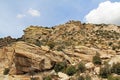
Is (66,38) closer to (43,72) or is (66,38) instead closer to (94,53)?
(94,53)

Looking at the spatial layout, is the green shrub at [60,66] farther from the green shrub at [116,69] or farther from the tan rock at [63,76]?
the green shrub at [116,69]

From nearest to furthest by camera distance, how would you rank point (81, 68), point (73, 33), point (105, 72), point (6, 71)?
1. point (105, 72)
2. point (81, 68)
3. point (6, 71)
4. point (73, 33)

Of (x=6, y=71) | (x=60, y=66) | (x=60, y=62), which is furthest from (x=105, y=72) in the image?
(x=6, y=71)

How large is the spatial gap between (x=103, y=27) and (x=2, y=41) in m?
45.7

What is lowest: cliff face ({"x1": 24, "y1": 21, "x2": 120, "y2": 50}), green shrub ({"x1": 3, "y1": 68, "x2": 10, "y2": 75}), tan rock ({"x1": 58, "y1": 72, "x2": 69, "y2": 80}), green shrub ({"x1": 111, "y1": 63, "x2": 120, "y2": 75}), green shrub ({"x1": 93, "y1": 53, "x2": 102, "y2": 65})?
tan rock ({"x1": 58, "y1": 72, "x2": 69, "y2": 80})

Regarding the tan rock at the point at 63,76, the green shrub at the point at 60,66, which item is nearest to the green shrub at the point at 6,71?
the green shrub at the point at 60,66

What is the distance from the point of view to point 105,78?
83312 millimetres

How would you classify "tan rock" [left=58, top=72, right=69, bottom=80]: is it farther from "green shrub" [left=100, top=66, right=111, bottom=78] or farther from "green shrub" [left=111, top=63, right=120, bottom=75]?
"green shrub" [left=111, top=63, right=120, bottom=75]

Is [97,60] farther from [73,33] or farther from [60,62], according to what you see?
[73,33]

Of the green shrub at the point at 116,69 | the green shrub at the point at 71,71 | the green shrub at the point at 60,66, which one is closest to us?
the green shrub at the point at 116,69

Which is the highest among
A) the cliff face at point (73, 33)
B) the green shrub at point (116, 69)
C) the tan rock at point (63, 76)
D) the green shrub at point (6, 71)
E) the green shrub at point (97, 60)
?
the cliff face at point (73, 33)

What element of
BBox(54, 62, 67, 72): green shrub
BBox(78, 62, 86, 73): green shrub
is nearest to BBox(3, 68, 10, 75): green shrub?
BBox(54, 62, 67, 72): green shrub

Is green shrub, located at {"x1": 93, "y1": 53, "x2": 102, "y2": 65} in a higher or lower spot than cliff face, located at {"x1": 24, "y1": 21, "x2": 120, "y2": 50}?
lower

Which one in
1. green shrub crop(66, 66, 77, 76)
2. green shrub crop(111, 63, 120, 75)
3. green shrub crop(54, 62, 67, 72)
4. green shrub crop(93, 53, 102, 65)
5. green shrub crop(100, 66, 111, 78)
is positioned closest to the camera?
green shrub crop(100, 66, 111, 78)
